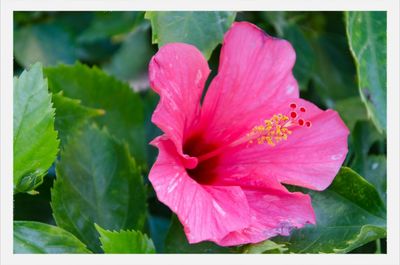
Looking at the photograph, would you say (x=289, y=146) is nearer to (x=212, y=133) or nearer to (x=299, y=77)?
(x=212, y=133)

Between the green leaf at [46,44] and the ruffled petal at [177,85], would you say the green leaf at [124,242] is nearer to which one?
the ruffled petal at [177,85]

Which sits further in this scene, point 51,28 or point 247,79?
point 51,28

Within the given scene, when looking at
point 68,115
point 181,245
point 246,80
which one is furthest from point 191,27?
point 181,245

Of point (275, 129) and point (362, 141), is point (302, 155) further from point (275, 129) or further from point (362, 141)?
point (362, 141)

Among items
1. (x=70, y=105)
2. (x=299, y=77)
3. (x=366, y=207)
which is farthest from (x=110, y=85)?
(x=366, y=207)

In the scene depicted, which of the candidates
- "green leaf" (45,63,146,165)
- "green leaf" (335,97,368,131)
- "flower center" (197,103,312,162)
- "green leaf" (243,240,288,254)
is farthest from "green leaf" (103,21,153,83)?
"green leaf" (243,240,288,254)

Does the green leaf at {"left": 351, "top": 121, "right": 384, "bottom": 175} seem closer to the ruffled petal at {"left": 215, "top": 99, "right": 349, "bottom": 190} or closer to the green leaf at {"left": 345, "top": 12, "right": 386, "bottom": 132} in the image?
the green leaf at {"left": 345, "top": 12, "right": 386, "bottom": 132}
